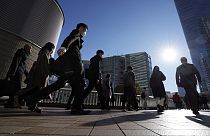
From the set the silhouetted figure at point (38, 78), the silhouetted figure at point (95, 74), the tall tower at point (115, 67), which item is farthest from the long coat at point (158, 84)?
the tall tower at point (115, 67)

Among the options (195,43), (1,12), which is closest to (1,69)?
(1,12)

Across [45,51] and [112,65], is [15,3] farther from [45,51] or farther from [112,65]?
[112,65]

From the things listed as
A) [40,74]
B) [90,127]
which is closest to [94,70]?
[40,74]

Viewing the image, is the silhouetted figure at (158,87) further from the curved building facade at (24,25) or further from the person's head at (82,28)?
the curved building facade at (24,25)

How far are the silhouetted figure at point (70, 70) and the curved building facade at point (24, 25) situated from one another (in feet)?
32.3

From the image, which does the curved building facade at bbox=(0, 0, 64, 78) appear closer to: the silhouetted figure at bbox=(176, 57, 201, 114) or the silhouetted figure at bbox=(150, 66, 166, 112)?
the silhouetted figure at bbox=(150, 66, 166, 112)

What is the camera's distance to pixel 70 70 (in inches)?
152

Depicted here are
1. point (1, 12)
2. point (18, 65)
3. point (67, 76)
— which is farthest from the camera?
point (1, 12)

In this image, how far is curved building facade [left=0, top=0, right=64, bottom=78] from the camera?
42.2 ft

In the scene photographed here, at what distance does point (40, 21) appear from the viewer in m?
15.8

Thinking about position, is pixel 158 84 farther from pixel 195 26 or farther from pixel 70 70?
pixel 195 26

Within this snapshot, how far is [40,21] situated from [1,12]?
10.8 feet

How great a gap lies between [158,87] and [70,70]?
4599 millimetres

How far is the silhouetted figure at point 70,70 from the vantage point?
3.84 m
